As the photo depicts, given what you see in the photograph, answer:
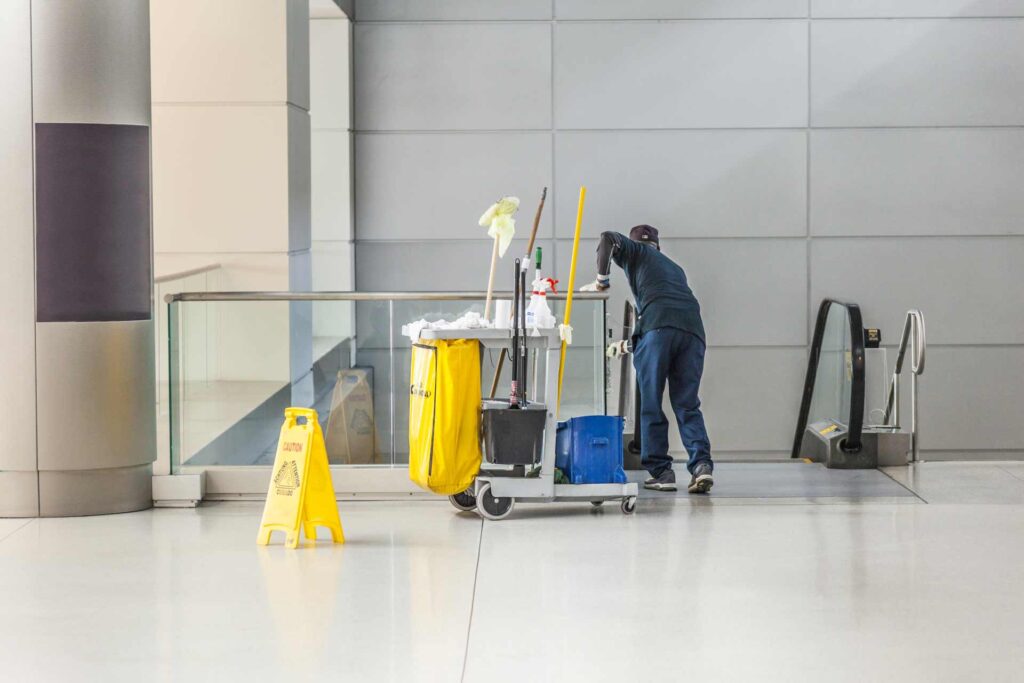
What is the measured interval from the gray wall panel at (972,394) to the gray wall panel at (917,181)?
980 mm

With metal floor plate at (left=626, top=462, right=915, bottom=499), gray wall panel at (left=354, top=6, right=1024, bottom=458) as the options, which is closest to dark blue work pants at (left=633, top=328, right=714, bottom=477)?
metal floor plate at (left=626, top=462, right=915, bottom=499)

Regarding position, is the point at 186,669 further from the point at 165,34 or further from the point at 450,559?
the point at 165,34

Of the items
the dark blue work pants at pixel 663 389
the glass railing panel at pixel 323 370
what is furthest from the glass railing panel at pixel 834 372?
the glass railing panel at pixel 323 370

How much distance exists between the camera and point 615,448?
6.52 meters

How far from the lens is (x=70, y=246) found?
6359mm

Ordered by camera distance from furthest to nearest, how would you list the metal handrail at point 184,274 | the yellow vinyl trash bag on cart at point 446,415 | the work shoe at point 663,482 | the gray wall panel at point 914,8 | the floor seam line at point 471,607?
the gray wall panel at point 914,8
the work shoe at point 663,482
the metal handrail at point 184,274
the yellow vinyl trash bag on cart at point 446,415
the floor seam line at point 471,607

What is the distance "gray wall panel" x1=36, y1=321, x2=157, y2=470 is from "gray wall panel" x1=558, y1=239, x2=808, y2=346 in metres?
4.57

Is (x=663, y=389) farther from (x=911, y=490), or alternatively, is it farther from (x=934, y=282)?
(x=934, y=282)

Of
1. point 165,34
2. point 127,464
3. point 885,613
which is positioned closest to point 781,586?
point 885,613

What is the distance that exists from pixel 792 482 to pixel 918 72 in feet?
14.4

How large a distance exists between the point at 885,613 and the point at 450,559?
1.77 meters

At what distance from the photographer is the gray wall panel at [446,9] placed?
10344mm

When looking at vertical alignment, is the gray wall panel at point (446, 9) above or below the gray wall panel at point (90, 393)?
above

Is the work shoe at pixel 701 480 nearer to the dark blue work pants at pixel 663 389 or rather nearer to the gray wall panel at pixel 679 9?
the dark blue work pants at pixel 663 389
